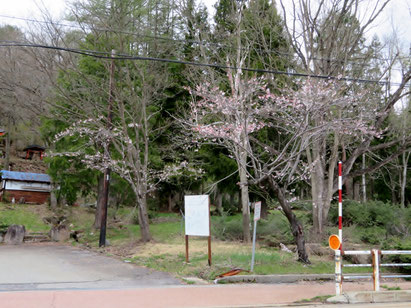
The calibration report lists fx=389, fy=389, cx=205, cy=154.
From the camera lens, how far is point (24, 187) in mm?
30578

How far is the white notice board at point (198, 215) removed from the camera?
12008mm

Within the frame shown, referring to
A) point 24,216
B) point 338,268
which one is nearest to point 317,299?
point 338,268

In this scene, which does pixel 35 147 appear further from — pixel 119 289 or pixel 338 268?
pixel 338 268

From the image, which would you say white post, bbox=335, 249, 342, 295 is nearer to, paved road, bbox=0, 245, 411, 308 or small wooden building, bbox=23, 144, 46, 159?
paved road, bbox=0, 245, 411, 308

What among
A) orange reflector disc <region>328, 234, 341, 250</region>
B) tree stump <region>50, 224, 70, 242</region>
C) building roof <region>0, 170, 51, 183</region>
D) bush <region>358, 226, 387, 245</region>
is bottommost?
tree stump <region>50, 224, 70, 242</region>

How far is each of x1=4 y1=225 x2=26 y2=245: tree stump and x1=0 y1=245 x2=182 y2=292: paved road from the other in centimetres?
366

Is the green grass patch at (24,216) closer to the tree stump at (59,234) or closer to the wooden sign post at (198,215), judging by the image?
the tree stump at (59,234)

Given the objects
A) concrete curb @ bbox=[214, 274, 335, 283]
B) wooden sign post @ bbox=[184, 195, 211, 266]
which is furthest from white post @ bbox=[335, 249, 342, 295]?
wooden sign post @ bbox=[184, 195, 211, 266]

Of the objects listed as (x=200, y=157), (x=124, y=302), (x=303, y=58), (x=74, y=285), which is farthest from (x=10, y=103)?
(x=124, y=302)

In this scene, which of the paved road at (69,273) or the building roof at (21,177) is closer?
the paved road at (69,273)

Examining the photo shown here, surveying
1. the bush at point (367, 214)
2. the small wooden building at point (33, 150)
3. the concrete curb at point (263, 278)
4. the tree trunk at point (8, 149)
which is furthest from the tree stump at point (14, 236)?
the small wooden building at point (33, 150)

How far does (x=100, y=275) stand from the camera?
10906mm

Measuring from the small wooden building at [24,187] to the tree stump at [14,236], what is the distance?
11.9m

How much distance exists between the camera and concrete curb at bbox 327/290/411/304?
817 cm
